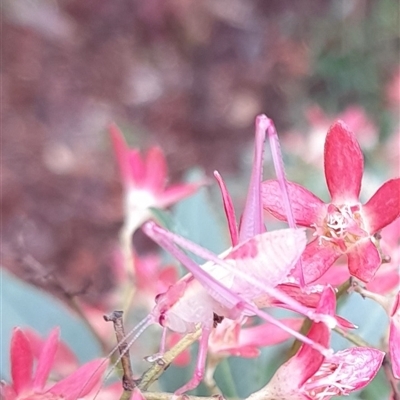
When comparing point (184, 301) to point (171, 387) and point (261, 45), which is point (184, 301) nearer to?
point (171, 387)

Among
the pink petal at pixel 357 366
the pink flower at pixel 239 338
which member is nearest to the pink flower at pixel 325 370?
the pink petal at pixel 357 366

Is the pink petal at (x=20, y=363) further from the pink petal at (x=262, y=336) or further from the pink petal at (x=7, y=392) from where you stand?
the pink petal at (x=262, y=336)

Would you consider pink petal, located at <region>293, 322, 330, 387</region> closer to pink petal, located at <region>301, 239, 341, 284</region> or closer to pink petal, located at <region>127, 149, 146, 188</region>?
pink petal, located at <region>301, 239, 341, 284</region>

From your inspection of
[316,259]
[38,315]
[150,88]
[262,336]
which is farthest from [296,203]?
[150,88]

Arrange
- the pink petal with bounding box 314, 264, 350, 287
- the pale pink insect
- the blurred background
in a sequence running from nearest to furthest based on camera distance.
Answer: the pale pink insect → the pink petal with bounding box 314, 264, 350, 287 → the blurred background

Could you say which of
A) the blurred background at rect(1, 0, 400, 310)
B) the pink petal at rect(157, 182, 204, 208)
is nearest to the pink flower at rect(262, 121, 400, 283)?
the pink petal at rect(157, 182, 204, 208)
